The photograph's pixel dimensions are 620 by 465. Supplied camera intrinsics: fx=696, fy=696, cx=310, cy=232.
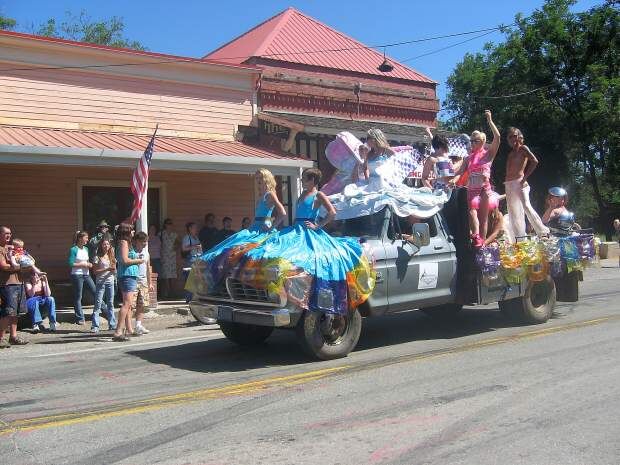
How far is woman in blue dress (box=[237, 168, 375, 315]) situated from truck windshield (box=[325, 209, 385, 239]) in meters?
0.48

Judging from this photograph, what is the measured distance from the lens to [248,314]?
740cm

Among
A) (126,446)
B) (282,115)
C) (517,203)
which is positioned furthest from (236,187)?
(126,446)

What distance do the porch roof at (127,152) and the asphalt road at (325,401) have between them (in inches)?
161

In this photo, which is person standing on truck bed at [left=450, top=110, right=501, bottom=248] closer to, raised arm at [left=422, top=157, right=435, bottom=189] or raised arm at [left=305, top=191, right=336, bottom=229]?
raised arm at [left=422, top=157, right=435, bottom=189]

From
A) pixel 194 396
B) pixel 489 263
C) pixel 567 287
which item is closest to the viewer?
pixel 194 396

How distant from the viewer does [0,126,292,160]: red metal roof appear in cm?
1281

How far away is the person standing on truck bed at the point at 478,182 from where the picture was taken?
363 inches

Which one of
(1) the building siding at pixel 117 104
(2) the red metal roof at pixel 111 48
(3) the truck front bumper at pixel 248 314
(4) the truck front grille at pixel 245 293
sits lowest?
(3) the truck front bumper at pixel 248 314

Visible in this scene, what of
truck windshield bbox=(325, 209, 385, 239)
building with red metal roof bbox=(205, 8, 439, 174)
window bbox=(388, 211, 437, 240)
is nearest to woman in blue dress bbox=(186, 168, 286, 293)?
truck windshield bbox=(325, 209, 385, 239)

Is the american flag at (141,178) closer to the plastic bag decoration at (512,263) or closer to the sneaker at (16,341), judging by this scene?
the sneaker at (16,341)

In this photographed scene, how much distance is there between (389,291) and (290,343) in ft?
5.45

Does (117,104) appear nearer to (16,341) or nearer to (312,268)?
(16,341)

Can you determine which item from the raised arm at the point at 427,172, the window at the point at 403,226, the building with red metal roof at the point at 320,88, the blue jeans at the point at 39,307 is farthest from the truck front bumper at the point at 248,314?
the building with red metal roof at the point at 320,88

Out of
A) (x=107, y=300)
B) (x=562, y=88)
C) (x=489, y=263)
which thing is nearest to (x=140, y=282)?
(x=107, y=300)
